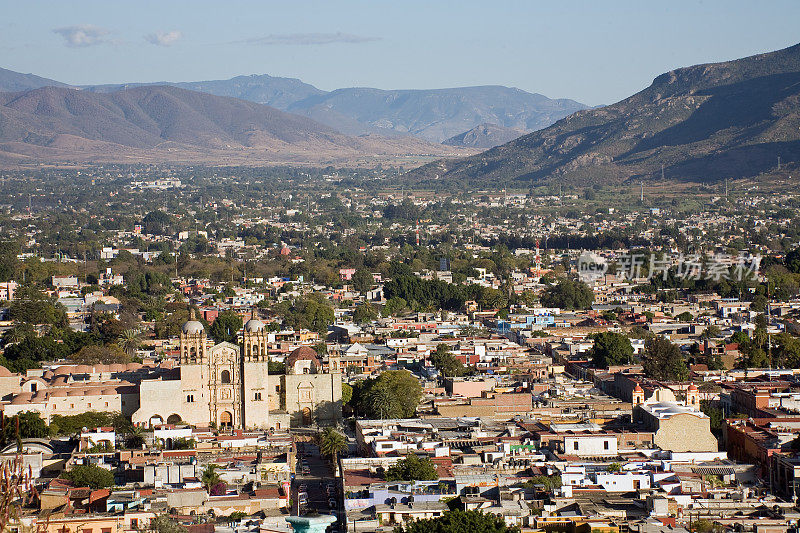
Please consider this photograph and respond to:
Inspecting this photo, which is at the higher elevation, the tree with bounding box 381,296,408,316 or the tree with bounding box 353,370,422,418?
the tree with bounding box 353,370,422,418

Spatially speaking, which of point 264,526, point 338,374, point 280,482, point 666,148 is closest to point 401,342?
point 338,374

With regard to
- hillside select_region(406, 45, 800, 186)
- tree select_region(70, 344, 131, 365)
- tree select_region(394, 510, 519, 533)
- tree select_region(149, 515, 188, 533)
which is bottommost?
tree select_region(70, 344, 131, 365)

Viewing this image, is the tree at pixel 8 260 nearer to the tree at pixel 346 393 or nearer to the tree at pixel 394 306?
the tree at pixel 394 306

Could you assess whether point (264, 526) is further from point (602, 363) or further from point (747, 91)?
point (747, 91)

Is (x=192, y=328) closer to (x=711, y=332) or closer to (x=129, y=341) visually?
(x=129, y=341)

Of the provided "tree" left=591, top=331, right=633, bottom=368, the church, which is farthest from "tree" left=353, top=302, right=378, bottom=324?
the church

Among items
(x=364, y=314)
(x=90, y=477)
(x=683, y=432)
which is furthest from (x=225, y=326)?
(x=90, y=477)

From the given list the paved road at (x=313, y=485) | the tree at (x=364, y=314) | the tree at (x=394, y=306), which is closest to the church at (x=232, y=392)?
the paved road at (x=313, y=485)

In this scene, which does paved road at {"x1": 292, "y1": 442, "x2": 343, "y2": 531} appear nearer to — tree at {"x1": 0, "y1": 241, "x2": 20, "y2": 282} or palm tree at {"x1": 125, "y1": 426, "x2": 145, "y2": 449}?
palm tree at {"x1": 125, "y1": 426, "x2": 145, "y2": 449}
